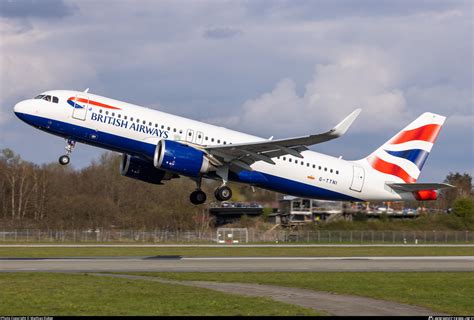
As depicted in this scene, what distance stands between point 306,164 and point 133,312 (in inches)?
976

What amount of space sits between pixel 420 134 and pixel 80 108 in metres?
22.9

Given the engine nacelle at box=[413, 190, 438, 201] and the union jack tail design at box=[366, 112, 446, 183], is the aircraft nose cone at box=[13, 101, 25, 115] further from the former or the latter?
the engine nacelle at box=[413, 190, 438, 201]

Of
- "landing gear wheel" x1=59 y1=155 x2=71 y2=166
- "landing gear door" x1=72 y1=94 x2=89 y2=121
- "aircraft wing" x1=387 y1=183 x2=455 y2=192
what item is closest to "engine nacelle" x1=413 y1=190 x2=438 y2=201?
"aircraft wing" x1=387 y1=183 x2=455 y2=192

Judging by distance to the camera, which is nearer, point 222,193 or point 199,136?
point 199,136

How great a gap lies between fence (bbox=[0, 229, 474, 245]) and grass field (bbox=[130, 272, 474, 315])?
3632cm

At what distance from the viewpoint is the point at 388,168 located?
51.1 m

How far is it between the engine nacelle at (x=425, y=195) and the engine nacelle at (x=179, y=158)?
14532 millimetres

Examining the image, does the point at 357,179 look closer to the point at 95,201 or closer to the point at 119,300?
the point at 119,300

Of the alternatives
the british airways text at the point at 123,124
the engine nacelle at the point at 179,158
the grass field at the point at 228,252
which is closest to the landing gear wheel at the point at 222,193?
the engine nacelle at the point at 179,158

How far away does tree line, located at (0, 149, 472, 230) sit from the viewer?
283ft

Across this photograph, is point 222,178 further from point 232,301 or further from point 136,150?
point 232,301

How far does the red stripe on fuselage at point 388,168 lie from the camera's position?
167ft

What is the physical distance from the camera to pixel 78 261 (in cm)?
4275

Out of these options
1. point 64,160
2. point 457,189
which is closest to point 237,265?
point 64,160
